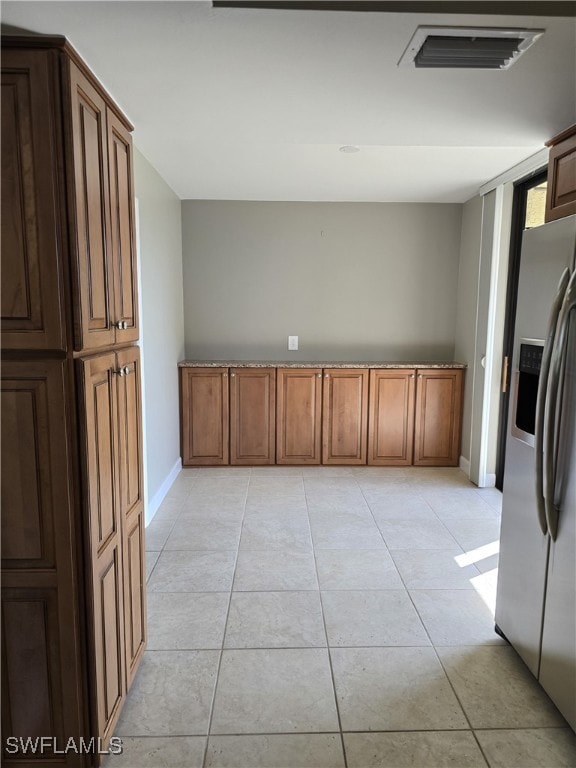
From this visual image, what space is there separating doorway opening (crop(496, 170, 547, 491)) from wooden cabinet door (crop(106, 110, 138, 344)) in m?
2.91

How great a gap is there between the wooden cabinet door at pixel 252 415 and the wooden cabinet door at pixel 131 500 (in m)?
2.49

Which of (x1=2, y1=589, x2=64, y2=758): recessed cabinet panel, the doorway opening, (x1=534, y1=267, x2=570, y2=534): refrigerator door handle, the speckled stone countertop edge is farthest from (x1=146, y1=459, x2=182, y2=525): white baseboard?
the doorway opening

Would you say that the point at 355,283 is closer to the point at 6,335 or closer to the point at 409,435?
the point at 409,435

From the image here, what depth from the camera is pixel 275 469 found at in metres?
4.39

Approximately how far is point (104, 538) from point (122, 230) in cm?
107

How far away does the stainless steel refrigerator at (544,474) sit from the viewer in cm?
155

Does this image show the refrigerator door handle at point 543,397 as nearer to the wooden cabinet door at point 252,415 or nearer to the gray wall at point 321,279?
the wooden cabinet door at point 252,415

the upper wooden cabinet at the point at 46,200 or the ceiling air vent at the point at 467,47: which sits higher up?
the ceiling air vent at the point at 467,47

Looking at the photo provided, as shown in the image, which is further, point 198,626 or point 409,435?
point 409,435

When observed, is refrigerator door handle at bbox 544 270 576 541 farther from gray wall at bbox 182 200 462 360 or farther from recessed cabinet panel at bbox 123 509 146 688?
gray wall at bbox 182 200 462 360

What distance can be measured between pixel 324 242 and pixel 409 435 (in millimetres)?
2093

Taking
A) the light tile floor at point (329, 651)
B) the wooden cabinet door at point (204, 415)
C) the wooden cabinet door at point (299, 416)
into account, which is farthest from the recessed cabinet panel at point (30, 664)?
the wooden cabinet door at point (299, 416)

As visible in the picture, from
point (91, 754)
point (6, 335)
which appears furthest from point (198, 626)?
point (6, 335)

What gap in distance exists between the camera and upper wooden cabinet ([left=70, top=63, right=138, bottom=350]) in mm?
1267
